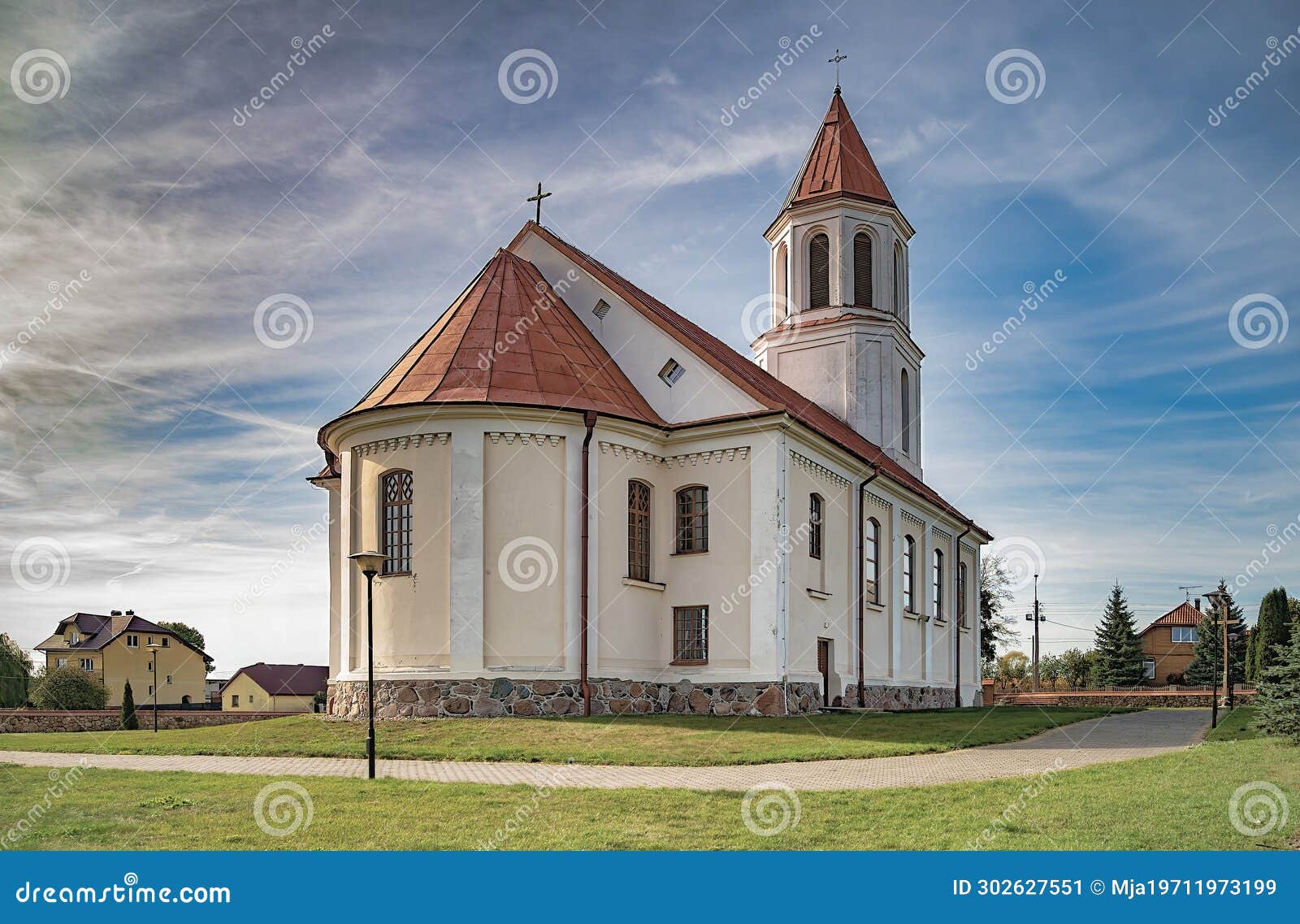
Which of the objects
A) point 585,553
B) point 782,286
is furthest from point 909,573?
point 585,553

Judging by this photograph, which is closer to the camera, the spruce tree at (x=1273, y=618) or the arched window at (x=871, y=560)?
the arched window at (x=871, y=560)

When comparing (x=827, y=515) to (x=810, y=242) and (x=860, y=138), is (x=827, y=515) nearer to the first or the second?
(x=810, y=242)

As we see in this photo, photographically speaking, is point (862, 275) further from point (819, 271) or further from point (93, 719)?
point (93, 719)

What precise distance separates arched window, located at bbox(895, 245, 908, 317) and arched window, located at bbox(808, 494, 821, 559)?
12.7 metres

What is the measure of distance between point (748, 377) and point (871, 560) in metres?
6.67

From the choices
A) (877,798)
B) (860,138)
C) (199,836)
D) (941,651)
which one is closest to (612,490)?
(877,798)

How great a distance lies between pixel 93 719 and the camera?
29469mm

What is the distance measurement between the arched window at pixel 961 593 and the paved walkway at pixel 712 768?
20.4 meters

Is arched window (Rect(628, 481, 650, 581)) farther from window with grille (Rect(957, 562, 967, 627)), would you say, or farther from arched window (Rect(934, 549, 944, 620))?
window with grille (Rect(957, 562, 967, 627))

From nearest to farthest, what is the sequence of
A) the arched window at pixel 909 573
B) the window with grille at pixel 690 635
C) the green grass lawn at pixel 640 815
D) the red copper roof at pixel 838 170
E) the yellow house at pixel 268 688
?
the green grass lawn at pixel 640 815 < the window with grille at pixel 690 635 < the arched window at pixel 909 573 < the red copper roof at pixel 838 170 < the yellow house at pixel 268 688

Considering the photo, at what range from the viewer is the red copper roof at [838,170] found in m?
34.8

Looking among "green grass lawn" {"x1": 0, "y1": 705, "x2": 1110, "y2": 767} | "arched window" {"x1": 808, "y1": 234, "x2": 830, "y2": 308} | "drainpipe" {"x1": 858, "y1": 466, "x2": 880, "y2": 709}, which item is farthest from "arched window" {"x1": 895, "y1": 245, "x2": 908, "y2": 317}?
"green grass lawn" {"x1": 0, "y1": 705, "x2": 1110, "y2": 767}

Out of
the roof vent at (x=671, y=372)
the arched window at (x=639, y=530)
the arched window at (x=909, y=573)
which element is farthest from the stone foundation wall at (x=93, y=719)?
the arched window at (x=909, y=573)

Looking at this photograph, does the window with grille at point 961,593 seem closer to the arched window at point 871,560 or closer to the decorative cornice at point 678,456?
the arched window at point 871,560
